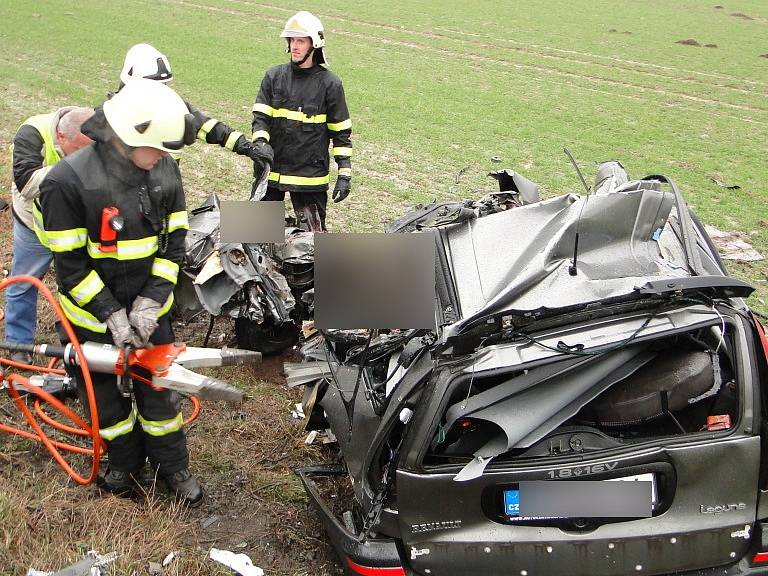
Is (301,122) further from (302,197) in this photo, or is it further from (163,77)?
(163,77)

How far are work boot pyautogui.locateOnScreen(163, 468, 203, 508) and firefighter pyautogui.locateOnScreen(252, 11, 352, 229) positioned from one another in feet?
8.21

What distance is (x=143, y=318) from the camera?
332 cm

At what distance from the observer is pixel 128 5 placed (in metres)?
21.3

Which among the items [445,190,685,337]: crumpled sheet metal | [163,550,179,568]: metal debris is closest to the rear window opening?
[445,190,685,337]: crumpled sheet metal

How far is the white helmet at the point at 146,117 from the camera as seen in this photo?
298 cm

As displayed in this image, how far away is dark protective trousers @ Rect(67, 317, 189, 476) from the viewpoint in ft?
11.3

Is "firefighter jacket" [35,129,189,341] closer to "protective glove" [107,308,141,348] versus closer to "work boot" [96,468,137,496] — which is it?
"protective glove" [107,308,141,348]

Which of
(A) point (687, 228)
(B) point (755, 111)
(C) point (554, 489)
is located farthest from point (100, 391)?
(B) point (755, 111)

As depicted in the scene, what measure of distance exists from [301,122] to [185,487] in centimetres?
306

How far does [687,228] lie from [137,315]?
265cm

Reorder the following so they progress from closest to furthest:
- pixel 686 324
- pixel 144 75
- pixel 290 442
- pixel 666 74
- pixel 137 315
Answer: pixel 686 324, pixel 137 315, pixel 290 442, pixel 144 75, pixel 666 74

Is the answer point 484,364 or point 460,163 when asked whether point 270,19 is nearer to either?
point 460,163

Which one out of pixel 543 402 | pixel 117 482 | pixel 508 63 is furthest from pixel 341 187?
pixel 508 63

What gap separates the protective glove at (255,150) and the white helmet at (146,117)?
76.4 inches
